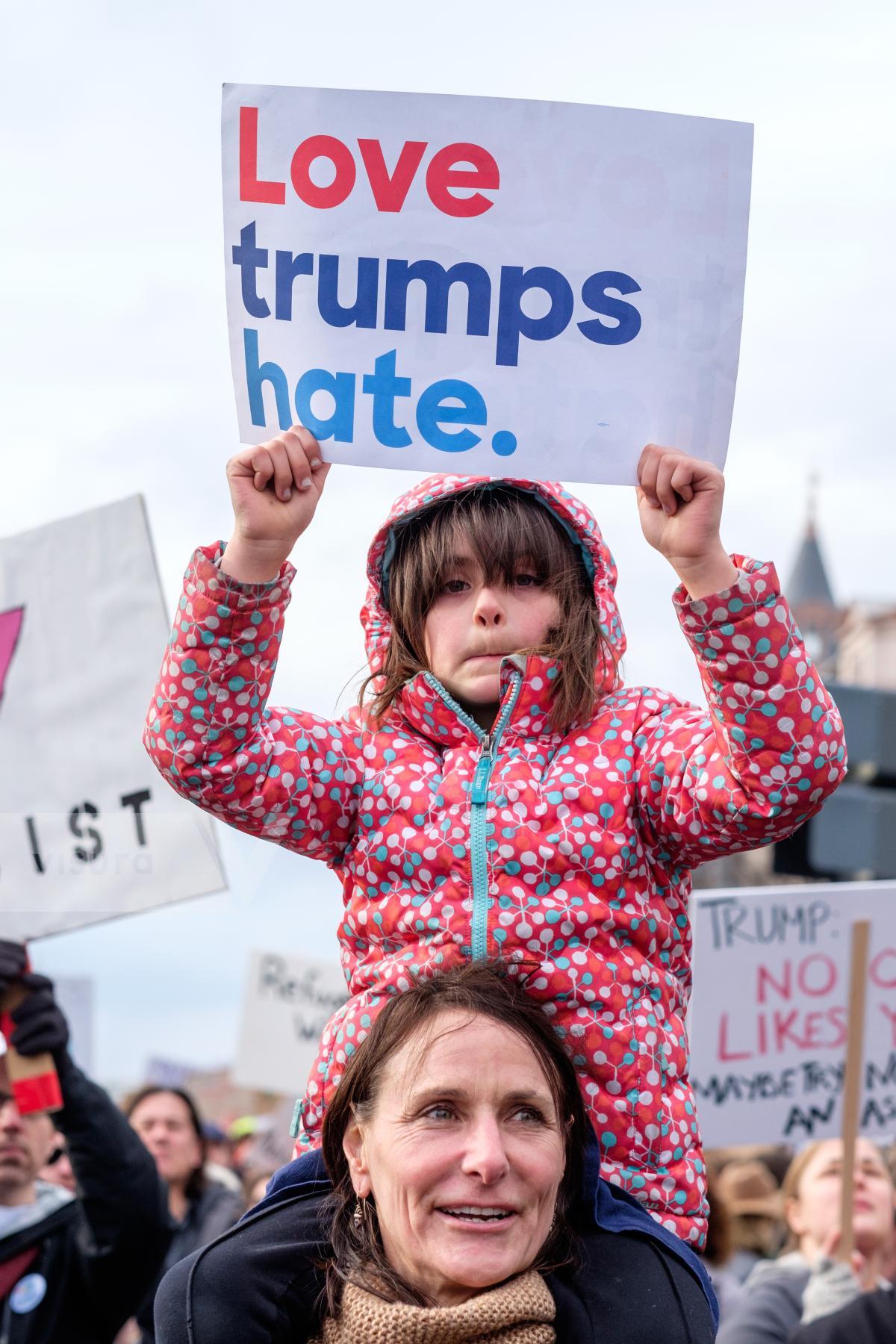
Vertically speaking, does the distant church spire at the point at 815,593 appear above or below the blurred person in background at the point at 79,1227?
above

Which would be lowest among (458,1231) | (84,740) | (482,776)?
(458,1231)

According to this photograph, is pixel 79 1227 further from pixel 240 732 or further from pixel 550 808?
pixel 550 808

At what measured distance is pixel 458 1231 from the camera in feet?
7.21

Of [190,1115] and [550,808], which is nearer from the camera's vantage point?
[550,808]

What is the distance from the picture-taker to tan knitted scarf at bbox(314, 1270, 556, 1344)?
2.13m

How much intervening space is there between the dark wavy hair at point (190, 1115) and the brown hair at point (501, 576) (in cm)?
385

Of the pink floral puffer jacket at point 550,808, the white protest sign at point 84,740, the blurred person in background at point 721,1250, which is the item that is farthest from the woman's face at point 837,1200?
the pink floral puffer jacket at point 550,808

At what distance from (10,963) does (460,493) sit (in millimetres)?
1950

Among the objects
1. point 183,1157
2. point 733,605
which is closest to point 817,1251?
point 183,1157

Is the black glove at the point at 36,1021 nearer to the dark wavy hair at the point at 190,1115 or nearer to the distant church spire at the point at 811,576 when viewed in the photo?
the dark wavy hair at the point at 190,1115

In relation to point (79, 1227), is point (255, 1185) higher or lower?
lower

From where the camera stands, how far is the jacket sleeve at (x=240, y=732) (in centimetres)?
247

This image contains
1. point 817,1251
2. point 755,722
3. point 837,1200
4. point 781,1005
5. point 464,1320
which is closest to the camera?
point 464,1320

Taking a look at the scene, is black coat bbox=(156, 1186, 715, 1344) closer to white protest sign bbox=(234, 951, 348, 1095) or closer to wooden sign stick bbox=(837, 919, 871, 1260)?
wooden sign stick bbox=(837, 919, 871, 1260)
